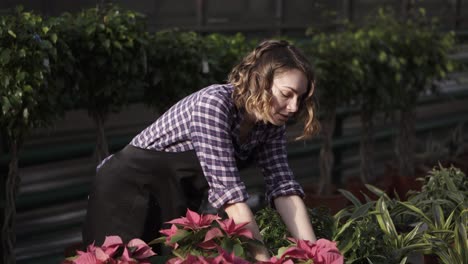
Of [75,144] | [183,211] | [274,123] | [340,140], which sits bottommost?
[340,140]

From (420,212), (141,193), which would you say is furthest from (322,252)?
(420,212)

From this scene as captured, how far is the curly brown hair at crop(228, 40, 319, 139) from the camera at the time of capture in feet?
9.54

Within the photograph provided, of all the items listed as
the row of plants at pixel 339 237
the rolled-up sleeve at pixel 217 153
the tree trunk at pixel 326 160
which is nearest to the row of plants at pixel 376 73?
the tree trunk at pixel 326 160

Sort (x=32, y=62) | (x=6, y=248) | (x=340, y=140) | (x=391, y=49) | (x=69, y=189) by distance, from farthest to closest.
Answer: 1. (x=340, y=140)
2. (x=391, y=49)
3. (x=69, y=189)
4. (x=6, y=248)
5. (x=32, y=62)

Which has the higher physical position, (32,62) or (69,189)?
(32,62)

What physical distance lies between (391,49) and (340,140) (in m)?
1.51

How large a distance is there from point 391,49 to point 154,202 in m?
3.68

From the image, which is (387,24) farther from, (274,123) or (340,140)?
(274,123)

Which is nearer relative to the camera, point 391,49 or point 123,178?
point 123,178

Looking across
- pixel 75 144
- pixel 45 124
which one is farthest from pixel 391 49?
pixel 45 124

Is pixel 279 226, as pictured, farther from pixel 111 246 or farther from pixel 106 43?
pixel 106 43

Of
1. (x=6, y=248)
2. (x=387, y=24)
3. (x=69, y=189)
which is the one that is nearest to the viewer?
(x=6, y=248)

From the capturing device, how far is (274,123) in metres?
2.98

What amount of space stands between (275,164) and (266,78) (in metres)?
0.41
